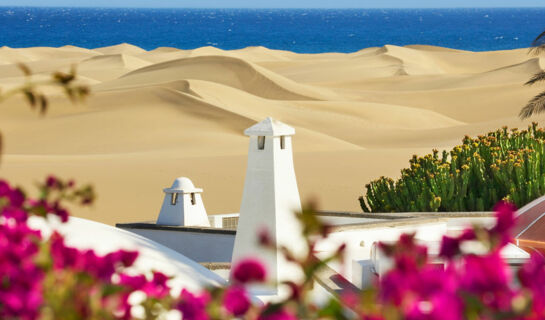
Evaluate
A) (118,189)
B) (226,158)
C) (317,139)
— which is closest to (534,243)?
(118,189)

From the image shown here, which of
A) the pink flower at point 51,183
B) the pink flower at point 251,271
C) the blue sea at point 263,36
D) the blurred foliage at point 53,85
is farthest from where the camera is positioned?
the blue sea at point 263,36

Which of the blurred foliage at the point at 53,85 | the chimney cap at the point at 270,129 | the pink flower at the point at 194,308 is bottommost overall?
the pink flower at the point at 194,308

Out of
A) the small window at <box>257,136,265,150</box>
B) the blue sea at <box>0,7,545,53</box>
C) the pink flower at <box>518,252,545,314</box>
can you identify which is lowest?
the pink flower at <box>518,252,545,314</box>

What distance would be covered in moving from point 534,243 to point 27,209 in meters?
7.96

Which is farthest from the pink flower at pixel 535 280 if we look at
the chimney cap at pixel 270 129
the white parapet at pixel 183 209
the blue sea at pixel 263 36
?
the blue sea at pixel 263 36

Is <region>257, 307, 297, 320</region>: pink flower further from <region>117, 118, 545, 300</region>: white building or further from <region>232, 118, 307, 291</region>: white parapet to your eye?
<region>232, 118, 307, 291</region>: white parapet

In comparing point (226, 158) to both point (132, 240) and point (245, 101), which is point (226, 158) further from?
point (132, 240)

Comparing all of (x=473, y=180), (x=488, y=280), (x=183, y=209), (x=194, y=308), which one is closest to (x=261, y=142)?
(x=183, y=209)

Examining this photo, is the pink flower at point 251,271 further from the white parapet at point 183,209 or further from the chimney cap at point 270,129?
the white parapet at point 183,209

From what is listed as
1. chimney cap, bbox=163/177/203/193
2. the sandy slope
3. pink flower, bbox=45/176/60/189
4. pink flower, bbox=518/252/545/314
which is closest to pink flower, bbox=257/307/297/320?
pink flower, bbox=518/252/545/314

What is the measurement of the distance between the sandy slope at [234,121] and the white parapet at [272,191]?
3.33m

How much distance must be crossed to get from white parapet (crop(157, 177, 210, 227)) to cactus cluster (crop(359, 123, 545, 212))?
168 inches

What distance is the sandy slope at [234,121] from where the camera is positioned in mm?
30188

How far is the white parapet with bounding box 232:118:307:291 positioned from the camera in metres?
9.81
